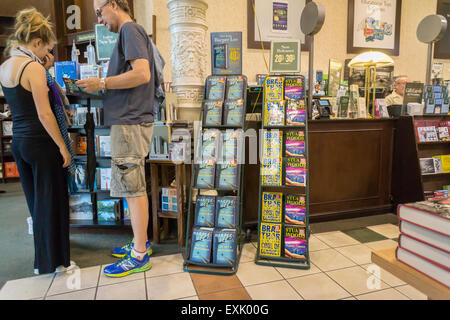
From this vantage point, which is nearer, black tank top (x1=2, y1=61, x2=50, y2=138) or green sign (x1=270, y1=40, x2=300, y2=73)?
black tank top (x1=2, y1=61, x2=50, y2=138)

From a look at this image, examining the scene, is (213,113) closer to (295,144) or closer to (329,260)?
(295,144)

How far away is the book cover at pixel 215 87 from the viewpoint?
2.55 metres

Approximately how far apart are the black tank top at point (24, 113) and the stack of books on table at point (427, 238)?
212cm

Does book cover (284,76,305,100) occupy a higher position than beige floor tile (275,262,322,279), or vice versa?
book cover (284,76,305,100)

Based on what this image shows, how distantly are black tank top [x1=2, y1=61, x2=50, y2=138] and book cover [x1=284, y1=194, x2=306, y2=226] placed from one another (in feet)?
5.98

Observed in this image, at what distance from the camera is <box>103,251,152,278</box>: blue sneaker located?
220cm

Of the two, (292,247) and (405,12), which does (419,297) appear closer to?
(292,247)

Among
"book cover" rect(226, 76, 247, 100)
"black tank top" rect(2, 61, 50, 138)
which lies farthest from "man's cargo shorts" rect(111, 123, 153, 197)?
"book cover" rect(226, 76, 247, 100)

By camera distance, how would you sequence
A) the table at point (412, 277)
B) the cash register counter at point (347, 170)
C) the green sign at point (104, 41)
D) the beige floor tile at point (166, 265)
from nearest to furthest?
the table at point (412, 277)
the beige floor tile at point (166, 265)
the green sign at point (104, 41)
the cash register counter at point (347, 170)

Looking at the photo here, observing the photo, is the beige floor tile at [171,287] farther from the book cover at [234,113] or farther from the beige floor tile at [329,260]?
the book cover at [234,113]

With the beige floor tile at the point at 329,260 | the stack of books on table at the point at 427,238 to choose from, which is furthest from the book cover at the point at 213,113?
the stack of books on table at the point at 427,238

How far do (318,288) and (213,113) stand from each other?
1.50 m

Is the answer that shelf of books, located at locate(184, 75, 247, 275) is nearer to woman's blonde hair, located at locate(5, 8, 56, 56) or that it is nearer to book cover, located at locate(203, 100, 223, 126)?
book cover, located at locate(203, 100, 223, 126)
